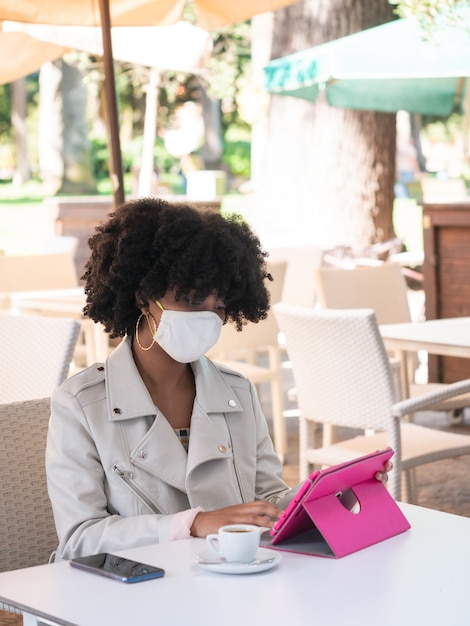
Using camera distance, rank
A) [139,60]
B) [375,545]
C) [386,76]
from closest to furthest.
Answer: [375,545] < [139,60] < [386,76]

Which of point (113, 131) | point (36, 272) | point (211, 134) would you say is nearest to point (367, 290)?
point (113, 131)

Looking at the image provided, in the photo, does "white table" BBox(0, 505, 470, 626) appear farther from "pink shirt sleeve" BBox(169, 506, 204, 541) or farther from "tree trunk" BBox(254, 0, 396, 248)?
"tree trunk" BBox(254, 0, 396, 248)

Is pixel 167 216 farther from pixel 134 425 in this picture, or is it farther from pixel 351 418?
pixel 351 418

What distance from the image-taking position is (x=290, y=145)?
1315 cm

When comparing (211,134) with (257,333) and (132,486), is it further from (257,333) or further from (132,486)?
(132,486)

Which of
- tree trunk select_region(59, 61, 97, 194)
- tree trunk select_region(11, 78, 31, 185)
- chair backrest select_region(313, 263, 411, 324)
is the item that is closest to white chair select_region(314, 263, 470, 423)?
chair backrest select_region(313, 263, 411, 324)

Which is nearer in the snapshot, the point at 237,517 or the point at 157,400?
the point at 237,517

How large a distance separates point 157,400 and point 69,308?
145 inches

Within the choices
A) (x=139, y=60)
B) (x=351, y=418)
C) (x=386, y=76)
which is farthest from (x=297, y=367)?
(x=386, y=76)

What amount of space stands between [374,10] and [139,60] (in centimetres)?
511

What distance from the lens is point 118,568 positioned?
1.93 meters

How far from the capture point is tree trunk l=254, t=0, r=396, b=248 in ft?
39.3

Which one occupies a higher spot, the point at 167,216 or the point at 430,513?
the point at 167,216

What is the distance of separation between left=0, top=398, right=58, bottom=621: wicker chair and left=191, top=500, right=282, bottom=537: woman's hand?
554mm
